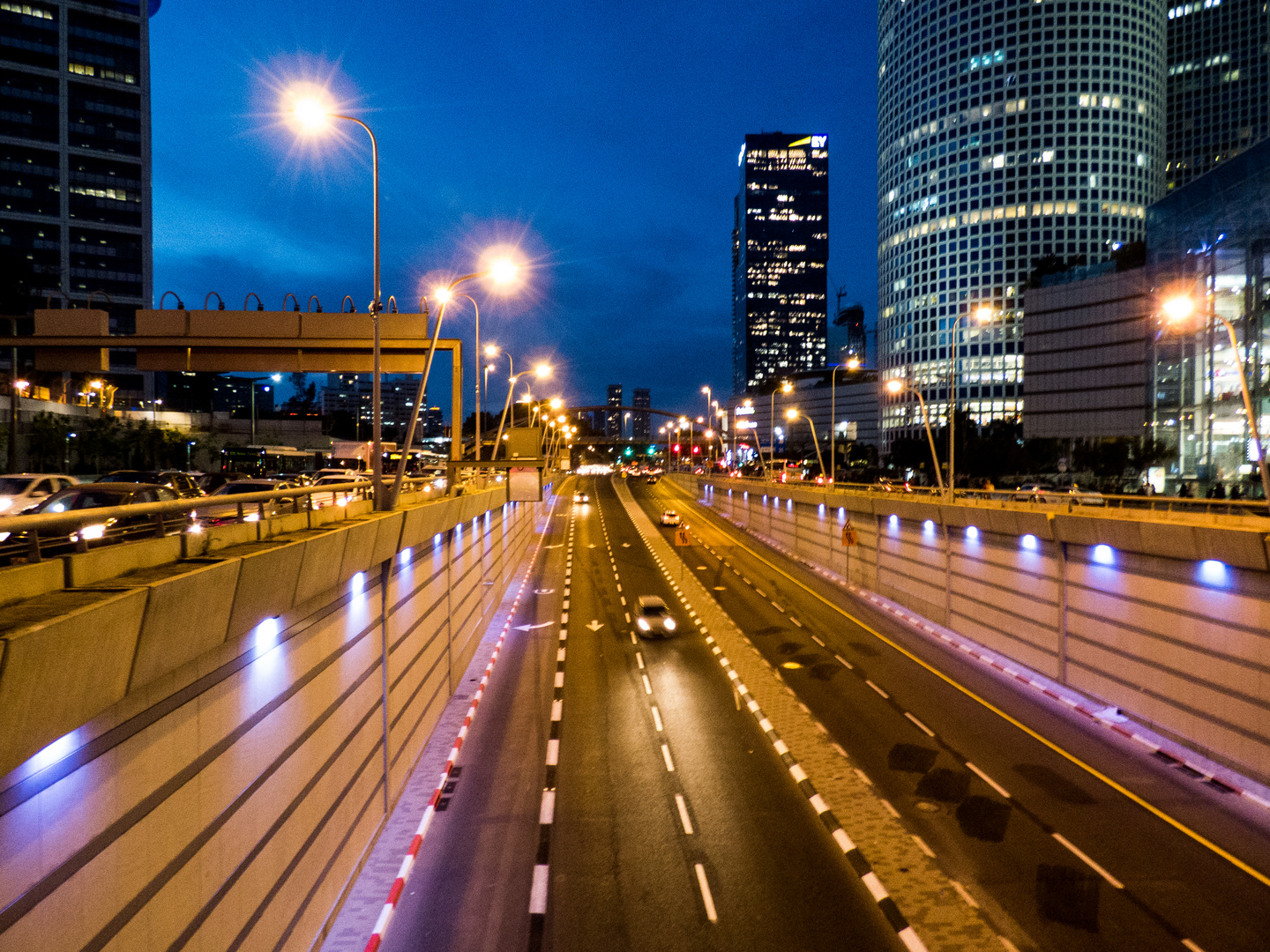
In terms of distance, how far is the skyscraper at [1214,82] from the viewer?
137 meters

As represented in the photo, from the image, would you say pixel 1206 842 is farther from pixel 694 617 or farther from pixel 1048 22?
pixel 1048 22

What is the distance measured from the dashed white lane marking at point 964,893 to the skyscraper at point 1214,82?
172m

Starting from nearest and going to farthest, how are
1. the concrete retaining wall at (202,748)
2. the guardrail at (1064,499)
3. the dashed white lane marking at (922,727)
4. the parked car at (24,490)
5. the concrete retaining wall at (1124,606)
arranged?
the concrete retaining wall at (202,748) < the concrete retaining wall at (1124,606) < the dashed white lane marking at (922,727) < the parked car at (24,490) < the guardrail at (1064,499)

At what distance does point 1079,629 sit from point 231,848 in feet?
72.1

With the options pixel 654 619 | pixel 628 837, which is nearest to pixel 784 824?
pixel 628 837

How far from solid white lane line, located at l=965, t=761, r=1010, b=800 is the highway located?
57mm

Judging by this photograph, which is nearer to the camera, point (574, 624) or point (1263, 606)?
point (1263, 606)

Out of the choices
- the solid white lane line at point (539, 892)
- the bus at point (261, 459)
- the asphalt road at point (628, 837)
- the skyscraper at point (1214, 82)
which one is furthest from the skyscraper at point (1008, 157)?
the solid white lane line at point (539, 892)

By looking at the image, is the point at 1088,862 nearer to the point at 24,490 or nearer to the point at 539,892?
the point at 539,892

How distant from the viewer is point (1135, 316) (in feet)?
289

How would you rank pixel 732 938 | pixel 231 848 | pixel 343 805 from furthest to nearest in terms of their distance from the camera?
pixel 343 805, pixel 732 938, pixel 231 848

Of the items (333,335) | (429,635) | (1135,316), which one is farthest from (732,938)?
(1135,316)

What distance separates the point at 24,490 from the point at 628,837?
63.6 feet

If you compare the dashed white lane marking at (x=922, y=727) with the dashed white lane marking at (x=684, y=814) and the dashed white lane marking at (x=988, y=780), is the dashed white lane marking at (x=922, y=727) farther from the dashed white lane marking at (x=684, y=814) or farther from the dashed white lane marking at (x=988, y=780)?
the dashed white lane marking at (x=684, y=814)
